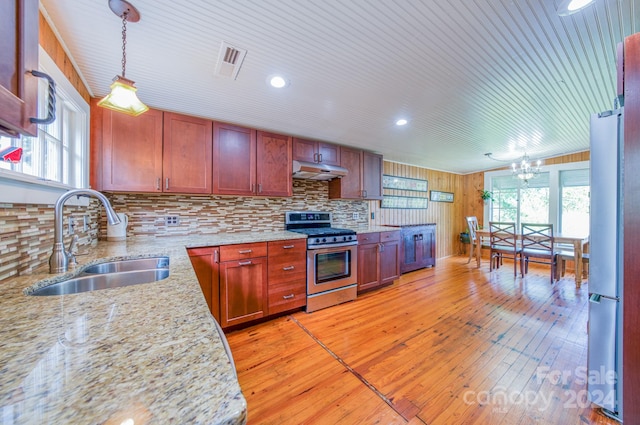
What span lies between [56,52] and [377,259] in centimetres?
354

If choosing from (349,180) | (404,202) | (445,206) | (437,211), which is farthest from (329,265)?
(445,206)

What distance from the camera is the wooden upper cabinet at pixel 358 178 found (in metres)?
3.45

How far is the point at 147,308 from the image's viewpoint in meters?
0.76

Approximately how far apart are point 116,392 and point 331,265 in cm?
257

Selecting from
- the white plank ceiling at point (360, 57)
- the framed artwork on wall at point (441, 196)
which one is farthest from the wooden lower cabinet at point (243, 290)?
the framed artwork on wall at point (441, 196)

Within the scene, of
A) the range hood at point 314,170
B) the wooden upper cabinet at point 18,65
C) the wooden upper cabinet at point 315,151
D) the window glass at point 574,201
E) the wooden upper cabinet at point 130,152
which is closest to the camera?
the wooden upper cabinet at point 18,65

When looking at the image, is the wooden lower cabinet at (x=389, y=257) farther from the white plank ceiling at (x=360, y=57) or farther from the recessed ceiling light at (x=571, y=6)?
the recessed ceiling light at (x=571, y=6)

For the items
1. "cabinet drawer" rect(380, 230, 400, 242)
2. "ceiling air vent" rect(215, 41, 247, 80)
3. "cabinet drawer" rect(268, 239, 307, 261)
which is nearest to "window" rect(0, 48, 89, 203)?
"ceiling air vent" rect(215, 41, 247, 80)

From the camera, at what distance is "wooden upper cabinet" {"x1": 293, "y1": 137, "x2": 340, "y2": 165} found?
302 centimetres

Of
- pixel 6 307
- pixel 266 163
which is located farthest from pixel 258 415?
pixel 266 163

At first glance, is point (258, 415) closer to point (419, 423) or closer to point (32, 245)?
point (419, 423)

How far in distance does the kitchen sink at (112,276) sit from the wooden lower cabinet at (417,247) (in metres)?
3.66

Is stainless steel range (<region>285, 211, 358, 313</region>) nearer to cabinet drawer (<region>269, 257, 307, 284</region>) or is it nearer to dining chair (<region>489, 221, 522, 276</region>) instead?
cabinet drawer (<region>269, 257, 307, 284</region>)

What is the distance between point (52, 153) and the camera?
1.56 meters
